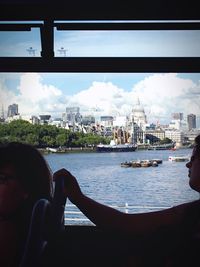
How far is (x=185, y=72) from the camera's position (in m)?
1.80

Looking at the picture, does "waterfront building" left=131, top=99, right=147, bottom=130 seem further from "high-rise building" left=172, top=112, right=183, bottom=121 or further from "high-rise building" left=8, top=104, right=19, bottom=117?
"high-rise building" left=8, top=104, right=19, bottom=117

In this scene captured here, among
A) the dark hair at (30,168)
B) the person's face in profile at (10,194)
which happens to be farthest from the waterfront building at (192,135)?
the person's face in profile at (10,194)

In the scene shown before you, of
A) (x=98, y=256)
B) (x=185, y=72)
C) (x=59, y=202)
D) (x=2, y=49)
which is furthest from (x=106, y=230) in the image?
(x=2, y=49)

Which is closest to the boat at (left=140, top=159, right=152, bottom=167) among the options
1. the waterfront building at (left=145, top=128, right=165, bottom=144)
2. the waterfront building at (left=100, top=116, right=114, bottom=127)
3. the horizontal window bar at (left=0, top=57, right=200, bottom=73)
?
the waterfront building at (left=145, top=128, right=165, bottom=144)

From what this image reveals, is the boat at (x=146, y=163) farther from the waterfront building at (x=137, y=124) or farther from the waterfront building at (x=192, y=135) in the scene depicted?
the waterfront building at (x=192, y=135)

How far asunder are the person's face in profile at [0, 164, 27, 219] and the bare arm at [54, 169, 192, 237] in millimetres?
263

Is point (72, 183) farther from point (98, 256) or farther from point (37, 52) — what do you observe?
point (37, 52)

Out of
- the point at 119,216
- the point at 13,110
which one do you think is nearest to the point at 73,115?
the point at 13,110

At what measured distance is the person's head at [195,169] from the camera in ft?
4.57

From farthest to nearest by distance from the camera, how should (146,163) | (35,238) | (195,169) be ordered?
(146,163) → (195,169) → (35,238)

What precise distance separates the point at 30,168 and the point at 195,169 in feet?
2.11

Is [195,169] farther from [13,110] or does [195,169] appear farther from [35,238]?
[13,110]

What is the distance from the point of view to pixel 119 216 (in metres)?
1.50

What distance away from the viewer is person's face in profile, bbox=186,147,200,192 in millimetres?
1391
